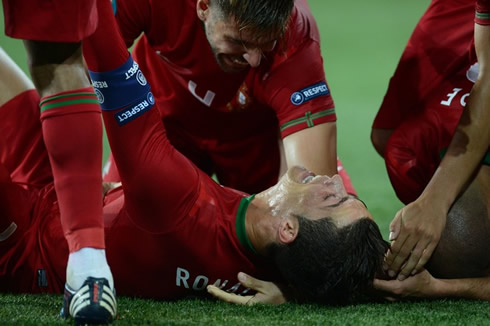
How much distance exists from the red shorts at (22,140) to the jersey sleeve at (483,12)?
1696mm

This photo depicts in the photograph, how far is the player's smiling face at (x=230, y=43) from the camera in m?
3.05

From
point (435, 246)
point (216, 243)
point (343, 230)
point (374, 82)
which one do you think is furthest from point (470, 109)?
point (374, 82)

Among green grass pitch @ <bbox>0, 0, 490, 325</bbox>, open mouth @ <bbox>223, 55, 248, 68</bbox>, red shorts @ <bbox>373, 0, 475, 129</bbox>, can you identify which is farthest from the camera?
red shorts @ <bbox>373, 0, 475, 129</bbox>

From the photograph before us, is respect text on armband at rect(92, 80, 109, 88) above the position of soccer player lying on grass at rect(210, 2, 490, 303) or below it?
above

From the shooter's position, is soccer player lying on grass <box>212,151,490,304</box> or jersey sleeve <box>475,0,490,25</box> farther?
jersey sleeve <box>475,0,490,25</box>

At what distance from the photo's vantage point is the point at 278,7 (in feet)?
9.86

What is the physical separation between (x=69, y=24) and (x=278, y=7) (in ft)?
3.35

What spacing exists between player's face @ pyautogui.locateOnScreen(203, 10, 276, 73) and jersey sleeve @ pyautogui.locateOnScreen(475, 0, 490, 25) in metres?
0.74

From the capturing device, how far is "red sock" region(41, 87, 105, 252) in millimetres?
2225

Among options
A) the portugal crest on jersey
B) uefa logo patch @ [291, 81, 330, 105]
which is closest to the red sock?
uefa logo patch @ [291, 81, 330, 105]

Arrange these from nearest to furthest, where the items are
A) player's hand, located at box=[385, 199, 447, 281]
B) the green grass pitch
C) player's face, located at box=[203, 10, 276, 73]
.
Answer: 1. the green grass pitch
2. player's hand, located at box=[385, 199, 447, 281]
3. player's face, located at box=[203, 10, 276, 73]

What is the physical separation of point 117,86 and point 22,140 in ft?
2.83

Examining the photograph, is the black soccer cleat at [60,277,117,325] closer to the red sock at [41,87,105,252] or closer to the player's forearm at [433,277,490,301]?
the red sock at [41,87,105,252]

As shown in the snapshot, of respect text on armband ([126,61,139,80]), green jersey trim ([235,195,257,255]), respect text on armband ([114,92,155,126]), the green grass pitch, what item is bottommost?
the green grass pitch
